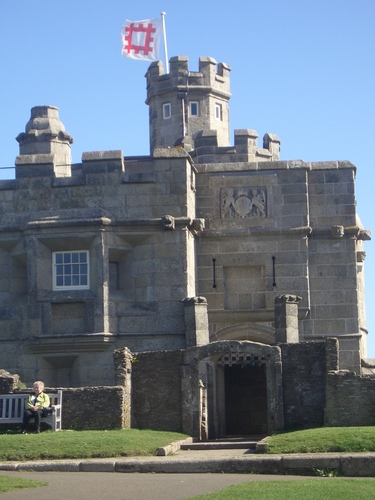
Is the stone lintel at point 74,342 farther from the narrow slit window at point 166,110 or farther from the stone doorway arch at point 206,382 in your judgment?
the narrow slit window at point 166,110

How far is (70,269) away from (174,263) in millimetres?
2770

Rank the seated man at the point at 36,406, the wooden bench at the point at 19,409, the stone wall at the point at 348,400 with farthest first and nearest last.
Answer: the wooden bench at the point at 19,409 < the seated man at the point at 36,406 < the stone wall at the point at 348,400

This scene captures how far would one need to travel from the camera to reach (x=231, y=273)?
3562 centimetres

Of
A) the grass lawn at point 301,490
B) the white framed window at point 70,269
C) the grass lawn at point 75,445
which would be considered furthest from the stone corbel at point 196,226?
the grass lawn at point 301,490

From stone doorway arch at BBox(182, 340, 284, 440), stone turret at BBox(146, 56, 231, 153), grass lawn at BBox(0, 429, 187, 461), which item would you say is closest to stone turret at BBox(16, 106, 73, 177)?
stone turret at BBox(146, 56, 231, 153)

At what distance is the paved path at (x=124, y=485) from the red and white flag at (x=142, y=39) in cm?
2787

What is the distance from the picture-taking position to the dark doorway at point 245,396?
107ft

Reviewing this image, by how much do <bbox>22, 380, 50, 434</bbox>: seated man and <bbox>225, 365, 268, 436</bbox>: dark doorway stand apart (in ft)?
22.6

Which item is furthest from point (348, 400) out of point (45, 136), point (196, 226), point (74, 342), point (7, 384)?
point (45, 136)

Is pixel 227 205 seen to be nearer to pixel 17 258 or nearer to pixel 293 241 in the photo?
pixel 293 241

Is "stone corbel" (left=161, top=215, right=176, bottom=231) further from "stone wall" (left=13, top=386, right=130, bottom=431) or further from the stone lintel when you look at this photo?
"stone wall" (left=13, top=386, right=130, bottom=431)

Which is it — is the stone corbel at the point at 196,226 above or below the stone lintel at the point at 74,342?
above

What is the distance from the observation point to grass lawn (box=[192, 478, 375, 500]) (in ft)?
59.6

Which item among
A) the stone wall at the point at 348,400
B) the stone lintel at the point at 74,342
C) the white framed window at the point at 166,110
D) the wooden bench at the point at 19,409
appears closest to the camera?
the stone wall at the point at 348,400
